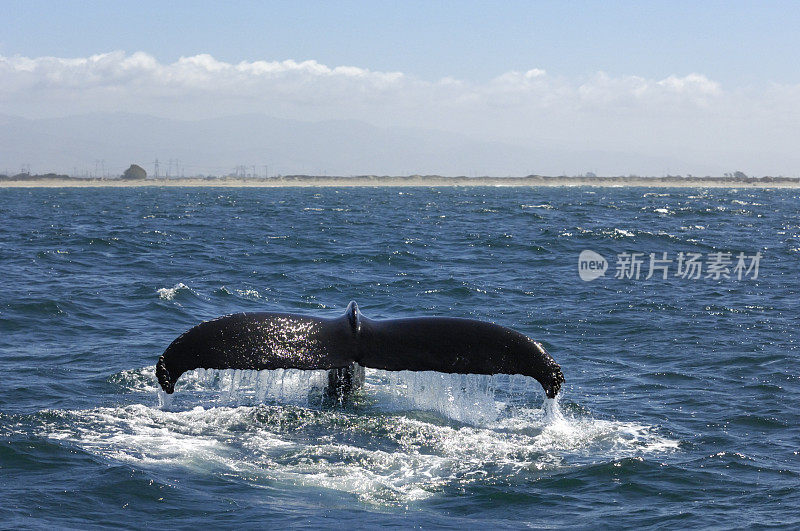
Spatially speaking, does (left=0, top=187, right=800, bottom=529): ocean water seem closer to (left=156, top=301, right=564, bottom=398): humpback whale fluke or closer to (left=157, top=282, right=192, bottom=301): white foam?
(left=157, top=282, right=192, bottom=301): white foam

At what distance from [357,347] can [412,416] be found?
2.02 meters

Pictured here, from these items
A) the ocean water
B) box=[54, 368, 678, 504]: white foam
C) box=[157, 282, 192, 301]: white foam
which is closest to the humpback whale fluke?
the ocean water

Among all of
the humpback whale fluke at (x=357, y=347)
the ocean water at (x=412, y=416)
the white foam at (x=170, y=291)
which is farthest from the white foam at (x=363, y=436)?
the white foam at (x=170, y=291)

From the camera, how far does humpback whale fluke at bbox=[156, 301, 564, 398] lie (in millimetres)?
7039

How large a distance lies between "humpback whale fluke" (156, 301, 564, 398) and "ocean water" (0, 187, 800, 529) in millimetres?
442

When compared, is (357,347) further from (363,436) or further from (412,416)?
(412,416)

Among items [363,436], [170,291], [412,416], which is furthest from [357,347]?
[170,291]

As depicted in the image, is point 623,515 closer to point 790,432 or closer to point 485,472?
point 485,472

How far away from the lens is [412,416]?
9219 mm

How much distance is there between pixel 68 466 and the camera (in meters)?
7.55

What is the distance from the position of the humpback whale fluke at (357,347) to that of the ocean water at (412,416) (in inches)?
17.4

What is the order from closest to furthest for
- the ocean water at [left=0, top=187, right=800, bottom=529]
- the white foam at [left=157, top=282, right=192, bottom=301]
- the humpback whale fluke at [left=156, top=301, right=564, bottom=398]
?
the ocean water at [left=0, top=187, right=800, bottom=529] < the humpback whale fluke at [left=156, top=301, right=564, bottom=398] < the white foam at [left=157, top=282, right=192, bottom=301]

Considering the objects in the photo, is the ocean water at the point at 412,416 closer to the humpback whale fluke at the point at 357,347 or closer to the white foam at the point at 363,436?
the white foam at the point at 363,436

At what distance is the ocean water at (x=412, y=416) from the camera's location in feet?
22.5
